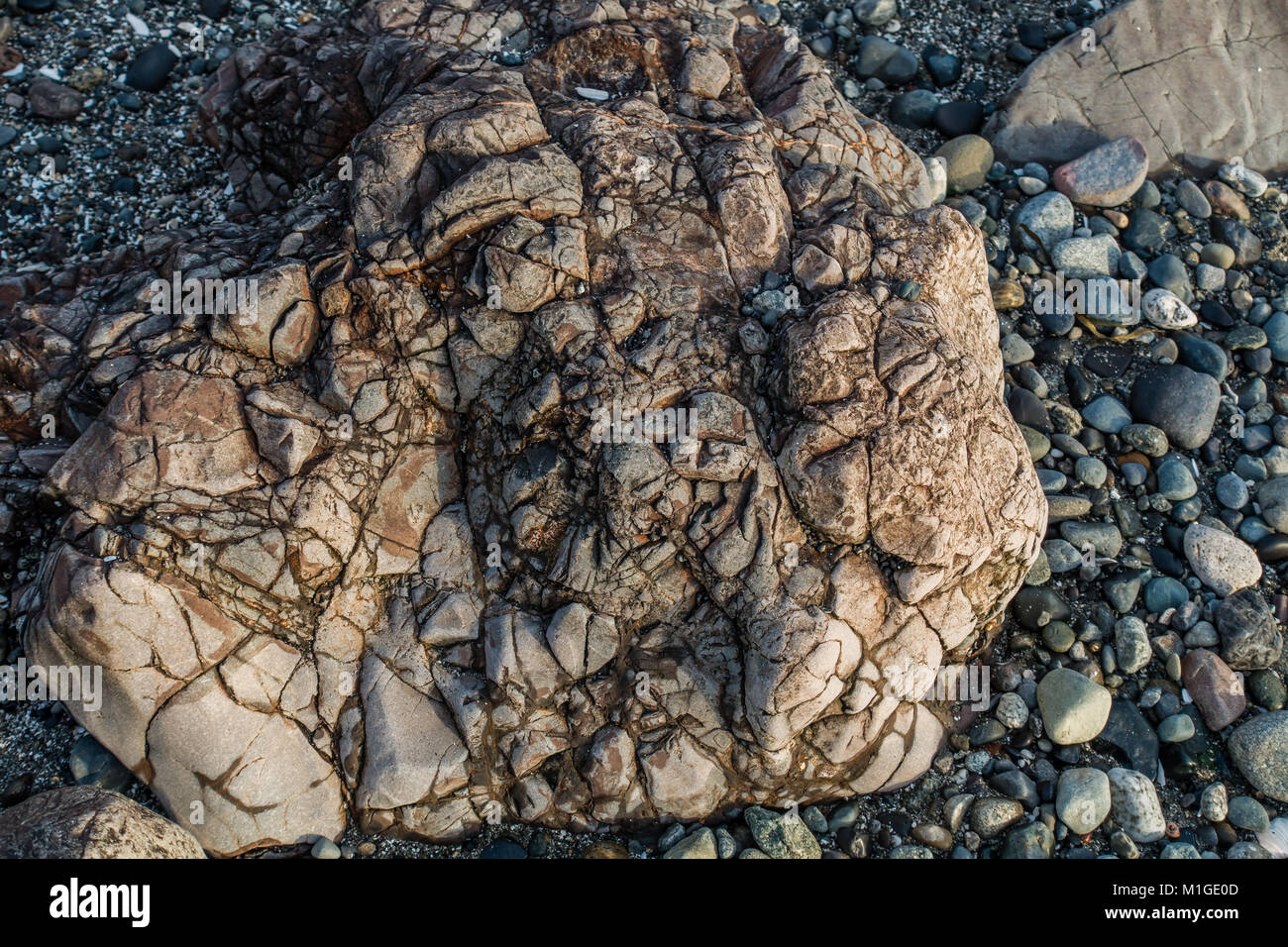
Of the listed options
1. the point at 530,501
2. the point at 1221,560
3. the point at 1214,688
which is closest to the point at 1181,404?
the point at 1221,560

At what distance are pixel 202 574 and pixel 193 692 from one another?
0.58 m

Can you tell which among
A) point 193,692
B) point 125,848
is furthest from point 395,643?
point 125,848

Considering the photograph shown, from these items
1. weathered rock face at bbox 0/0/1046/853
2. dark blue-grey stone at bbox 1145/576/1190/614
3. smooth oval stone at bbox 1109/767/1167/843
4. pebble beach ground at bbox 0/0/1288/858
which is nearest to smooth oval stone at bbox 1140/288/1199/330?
pebble beach ground at bbox 0/0/1288/858

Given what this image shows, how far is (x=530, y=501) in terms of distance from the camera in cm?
483

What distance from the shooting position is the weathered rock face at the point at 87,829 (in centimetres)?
410

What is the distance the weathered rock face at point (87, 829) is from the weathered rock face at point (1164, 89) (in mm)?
7205

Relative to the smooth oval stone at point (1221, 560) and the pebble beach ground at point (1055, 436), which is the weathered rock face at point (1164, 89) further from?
the smooth oval stone at point (1221, 560)

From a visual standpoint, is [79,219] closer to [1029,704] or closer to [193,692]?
[193,692]

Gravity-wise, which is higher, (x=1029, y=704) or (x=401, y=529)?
(x=401, y=529)

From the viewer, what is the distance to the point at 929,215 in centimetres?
536

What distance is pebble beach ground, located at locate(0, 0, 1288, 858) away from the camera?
4.82m

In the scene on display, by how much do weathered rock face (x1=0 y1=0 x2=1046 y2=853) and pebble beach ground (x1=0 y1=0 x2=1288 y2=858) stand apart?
0.42 meters

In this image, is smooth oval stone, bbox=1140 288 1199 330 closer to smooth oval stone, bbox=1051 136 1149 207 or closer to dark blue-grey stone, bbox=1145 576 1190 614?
smooth oval stone, bbox=1051 136 1149 207

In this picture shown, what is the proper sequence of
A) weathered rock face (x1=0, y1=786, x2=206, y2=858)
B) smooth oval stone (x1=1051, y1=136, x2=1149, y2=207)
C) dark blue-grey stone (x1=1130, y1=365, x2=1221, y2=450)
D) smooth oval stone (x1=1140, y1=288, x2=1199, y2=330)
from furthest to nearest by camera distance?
smooth oval stone (x1=1051, y1=136, x2=1149, y2=207)
smooth oval stone (x1=1140, y1=288, x2=1199, y2=330)
dark blue-grey stone (x1=1130, y1=365, x2=1221, y2=450)
weathered rock face (x1=0, y1=786, x2=206, y2=858)
